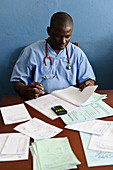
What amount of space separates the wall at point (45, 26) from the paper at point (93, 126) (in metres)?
1.20

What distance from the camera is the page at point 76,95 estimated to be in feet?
4.12

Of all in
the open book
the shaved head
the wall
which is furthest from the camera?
the wall

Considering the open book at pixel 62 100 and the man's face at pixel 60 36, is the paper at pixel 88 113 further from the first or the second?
the man's face at pixel 60 36

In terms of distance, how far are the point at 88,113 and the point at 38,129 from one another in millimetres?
322

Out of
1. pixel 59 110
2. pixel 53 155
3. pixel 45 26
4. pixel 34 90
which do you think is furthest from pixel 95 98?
pixel 45 26

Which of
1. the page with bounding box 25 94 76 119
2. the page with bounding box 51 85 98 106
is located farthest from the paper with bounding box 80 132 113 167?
the page with bounding box 51 85 98 106

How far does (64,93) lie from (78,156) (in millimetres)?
651

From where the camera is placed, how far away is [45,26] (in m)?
1.92

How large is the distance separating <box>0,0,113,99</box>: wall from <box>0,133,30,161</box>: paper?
124cm

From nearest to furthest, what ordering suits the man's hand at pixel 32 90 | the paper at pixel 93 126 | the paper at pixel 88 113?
1. the paper at pixel 93 126
2. the paper at pixel 88 113
3. the man's hand at pixel 32 90

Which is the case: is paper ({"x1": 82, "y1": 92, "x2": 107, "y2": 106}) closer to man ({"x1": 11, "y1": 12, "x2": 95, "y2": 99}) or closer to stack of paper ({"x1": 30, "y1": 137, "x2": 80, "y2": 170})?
man ({"x1": 11, "y1": 12, "x2": 95, "y2": 99})

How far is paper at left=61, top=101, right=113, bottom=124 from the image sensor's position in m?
1.06

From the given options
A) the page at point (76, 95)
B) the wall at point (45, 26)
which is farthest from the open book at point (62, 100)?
the wall at point (45, 26)

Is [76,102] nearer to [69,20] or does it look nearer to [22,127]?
[22,127]
